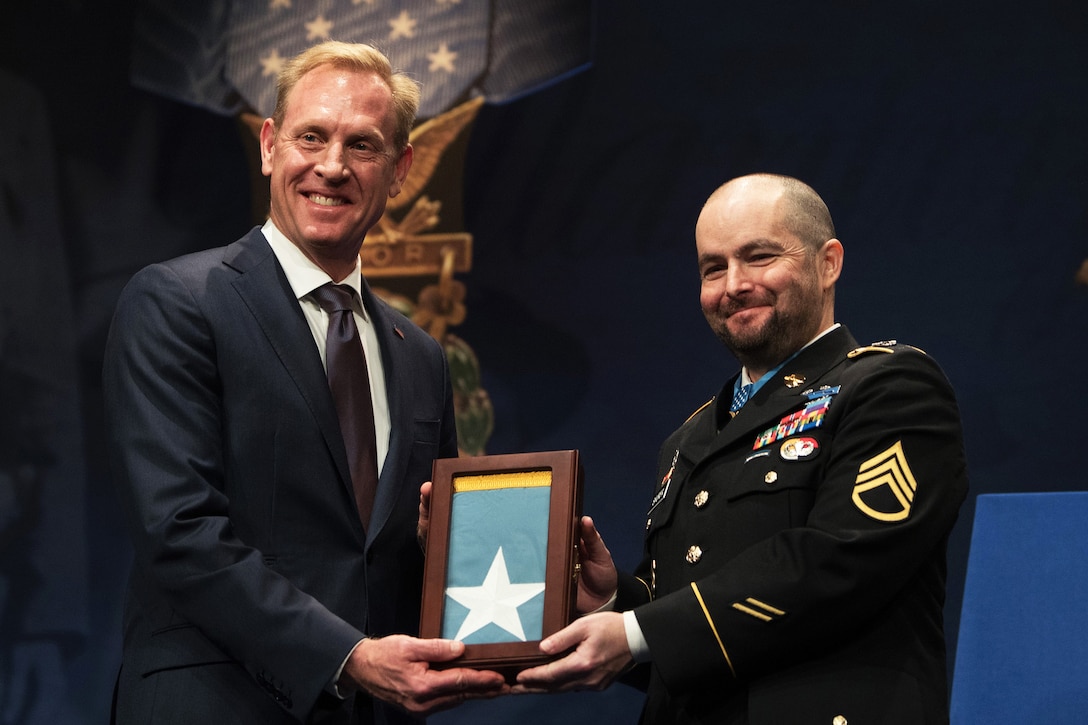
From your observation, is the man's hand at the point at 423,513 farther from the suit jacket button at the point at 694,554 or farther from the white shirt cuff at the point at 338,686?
the suit jacket button at the point at 694,554

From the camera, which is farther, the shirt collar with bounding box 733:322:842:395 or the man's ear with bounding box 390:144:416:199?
the man's ear with bounding box 390:144:416:199

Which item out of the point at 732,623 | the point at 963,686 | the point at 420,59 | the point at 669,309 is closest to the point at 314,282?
the point at 732,623

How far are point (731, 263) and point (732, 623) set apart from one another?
791 millimetres

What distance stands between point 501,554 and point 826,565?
1.87 feet

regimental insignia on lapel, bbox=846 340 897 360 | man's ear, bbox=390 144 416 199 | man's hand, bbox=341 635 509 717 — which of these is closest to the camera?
man's hand, bbox=341 635 509 717

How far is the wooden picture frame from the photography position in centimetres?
210

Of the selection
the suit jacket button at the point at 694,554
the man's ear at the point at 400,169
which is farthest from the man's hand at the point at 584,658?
the man's ear at the point at 400,169

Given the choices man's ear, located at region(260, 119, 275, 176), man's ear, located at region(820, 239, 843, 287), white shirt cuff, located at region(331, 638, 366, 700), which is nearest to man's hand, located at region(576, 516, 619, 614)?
white shirt cuff, located at region(331, 638, 366, 700)

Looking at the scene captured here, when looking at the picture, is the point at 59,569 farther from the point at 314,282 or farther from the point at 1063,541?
the point at 1063,541

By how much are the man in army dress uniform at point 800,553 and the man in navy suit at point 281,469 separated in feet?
1.13

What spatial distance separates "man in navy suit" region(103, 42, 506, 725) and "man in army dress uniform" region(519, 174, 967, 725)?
34 centimetres

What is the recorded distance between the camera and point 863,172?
4215 mm

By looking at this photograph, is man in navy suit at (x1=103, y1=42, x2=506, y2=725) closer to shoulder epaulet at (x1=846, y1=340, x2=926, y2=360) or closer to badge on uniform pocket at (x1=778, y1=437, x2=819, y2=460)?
badge on uniform pocket at (x1=778, y1=437, x2=819, y2=460)

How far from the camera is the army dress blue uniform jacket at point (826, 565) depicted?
6.72ft
